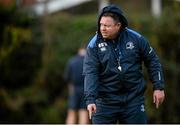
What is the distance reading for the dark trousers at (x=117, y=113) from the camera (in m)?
8.56

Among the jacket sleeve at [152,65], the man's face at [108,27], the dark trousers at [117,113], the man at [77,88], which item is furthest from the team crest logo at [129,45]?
the man at [77,88]

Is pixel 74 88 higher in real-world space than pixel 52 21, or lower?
lower

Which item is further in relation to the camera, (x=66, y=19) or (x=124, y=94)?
(x=66, y=19)

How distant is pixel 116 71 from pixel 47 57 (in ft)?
42.8

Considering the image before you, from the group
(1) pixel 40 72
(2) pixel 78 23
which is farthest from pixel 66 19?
(1) pixel 40 72

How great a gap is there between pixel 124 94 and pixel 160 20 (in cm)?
1234

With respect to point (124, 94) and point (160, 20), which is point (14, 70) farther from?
point (124, 94)

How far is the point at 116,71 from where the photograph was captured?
27.9 feet

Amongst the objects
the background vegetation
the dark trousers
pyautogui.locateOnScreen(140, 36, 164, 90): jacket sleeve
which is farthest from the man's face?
the background vegetation

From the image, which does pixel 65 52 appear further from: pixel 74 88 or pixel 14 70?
pixel 74 88

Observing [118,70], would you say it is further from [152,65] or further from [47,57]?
Result: [47,57]

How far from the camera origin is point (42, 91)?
71.3ft

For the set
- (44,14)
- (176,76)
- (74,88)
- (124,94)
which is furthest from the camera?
(44,14)

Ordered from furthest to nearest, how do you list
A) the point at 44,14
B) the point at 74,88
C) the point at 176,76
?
the point at 44,14
the point at 176,76
the point at 74,88
